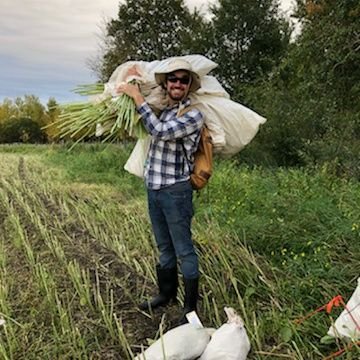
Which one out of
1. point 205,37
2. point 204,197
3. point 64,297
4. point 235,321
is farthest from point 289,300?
point 205,37

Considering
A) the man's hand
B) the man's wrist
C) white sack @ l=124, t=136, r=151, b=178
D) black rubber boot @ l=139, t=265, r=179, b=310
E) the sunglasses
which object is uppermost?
the sunglasses

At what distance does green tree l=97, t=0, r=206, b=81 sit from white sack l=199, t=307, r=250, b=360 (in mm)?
20262

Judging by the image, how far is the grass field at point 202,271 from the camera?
2861 mm

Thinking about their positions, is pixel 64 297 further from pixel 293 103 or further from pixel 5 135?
pixel 5 135

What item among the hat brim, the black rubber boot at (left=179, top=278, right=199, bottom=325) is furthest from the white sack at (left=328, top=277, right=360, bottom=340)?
the hat brim

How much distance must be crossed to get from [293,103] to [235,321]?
8.62 m

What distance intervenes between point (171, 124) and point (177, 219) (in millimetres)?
547

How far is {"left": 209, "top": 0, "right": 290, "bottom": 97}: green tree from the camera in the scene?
18.8 meters

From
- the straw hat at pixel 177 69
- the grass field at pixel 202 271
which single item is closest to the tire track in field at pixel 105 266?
the grass field at pixel 202 271

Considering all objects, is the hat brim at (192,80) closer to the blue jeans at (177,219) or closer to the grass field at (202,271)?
the blue jeans at (177,219)

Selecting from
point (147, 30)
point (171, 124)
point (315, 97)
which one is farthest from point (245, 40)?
point (171, 124)

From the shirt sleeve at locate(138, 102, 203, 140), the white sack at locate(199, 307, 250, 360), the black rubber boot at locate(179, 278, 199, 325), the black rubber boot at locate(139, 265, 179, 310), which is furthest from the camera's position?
the black rubber boot at locate(139, 265, 179, 310)

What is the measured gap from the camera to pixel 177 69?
287cm

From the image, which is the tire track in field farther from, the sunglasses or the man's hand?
the sunglasses
